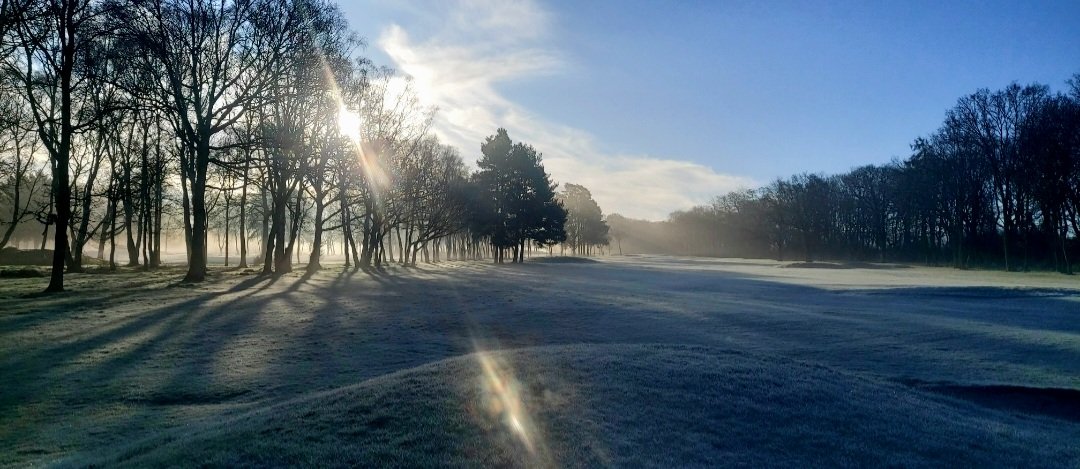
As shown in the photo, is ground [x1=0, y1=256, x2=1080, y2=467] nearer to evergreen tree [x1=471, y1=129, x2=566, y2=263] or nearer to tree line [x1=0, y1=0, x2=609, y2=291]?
tree line [x1=0, y1=0, x2=609, y2=291]

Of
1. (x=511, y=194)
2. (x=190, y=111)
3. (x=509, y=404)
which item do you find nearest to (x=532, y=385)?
(x=509, y=404)

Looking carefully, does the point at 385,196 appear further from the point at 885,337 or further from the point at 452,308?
the point at 885,337

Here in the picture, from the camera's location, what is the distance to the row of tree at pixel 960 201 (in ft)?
167

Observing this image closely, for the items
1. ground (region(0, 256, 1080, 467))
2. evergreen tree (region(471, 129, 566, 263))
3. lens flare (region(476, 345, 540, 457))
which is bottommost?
ground (region(0, 256, 1080, 467))

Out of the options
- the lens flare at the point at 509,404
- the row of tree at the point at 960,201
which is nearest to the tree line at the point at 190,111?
the lens flare at the point at 509,404

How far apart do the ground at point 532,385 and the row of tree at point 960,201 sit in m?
42.5

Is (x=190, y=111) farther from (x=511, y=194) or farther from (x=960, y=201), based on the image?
(x=960, y=201)

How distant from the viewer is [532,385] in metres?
7.13

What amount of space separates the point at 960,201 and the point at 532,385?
7665 cm

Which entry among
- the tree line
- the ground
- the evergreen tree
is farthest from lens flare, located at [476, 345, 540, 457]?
the evergreen tree

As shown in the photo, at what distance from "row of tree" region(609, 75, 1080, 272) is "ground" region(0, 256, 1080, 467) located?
1675 inches

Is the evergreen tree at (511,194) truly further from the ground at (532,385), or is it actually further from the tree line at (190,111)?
the ground at (532,385)

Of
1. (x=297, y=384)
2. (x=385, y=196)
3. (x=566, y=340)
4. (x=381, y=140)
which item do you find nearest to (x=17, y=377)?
(x=297, y=384)

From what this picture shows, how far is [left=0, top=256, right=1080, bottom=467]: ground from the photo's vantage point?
221 inches
